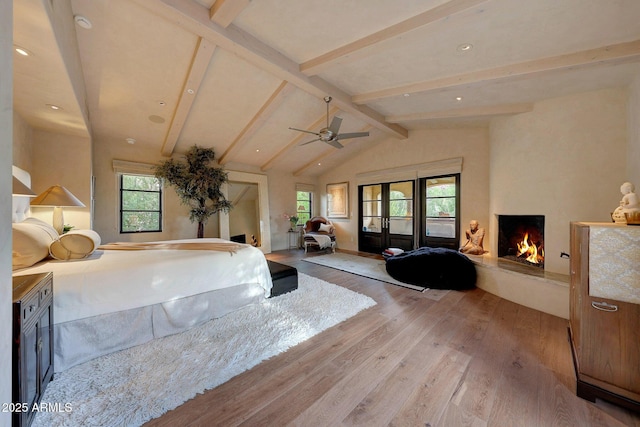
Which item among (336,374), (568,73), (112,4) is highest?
(112,4)

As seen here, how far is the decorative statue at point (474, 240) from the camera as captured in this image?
→ 13.7ft

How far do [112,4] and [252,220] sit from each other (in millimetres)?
5321

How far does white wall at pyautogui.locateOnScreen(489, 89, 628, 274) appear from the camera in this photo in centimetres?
266

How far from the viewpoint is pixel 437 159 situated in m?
5.19

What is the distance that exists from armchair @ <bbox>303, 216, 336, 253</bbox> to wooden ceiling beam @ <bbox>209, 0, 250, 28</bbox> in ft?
15.7

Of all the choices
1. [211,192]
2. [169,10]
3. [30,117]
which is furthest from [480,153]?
[30,117]

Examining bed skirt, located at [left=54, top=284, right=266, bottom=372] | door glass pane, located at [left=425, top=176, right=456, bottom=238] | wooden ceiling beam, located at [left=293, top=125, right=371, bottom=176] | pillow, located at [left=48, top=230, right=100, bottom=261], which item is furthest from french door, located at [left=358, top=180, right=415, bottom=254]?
pillow, located at [left=48, top=230, right=100, bottom=261]

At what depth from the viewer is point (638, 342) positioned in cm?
142

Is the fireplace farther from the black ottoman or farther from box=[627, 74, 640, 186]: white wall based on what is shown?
the black ottoman

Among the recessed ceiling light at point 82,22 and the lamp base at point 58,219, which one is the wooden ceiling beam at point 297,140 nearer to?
the recessed ceiling light at point 82,22

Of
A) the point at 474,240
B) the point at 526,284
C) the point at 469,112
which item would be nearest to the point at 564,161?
the point at 469,112

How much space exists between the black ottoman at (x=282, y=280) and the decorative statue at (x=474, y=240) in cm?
322

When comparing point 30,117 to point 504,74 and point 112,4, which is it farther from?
point 504,74

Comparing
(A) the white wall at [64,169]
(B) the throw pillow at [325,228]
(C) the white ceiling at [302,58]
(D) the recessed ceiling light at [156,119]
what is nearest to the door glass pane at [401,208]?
(B) the throw pillow at [325,228]
